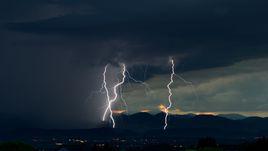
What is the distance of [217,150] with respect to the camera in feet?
439

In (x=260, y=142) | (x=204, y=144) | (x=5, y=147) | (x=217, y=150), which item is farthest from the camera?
(x=204, y=144)

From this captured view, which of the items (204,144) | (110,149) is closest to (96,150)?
(110,149)

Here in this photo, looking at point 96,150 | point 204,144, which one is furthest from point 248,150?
point 96,150

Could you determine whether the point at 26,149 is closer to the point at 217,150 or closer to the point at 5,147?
the point at 5,147

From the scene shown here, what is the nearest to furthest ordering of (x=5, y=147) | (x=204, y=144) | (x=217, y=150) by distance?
1. (x=5, y=147)
2. (x=217, y=150)
3. (x=204, y=144)

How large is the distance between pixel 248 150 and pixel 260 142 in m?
3.45

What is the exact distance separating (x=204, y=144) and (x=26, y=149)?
65.3 metres

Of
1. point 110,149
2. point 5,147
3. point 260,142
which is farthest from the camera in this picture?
point 110,149

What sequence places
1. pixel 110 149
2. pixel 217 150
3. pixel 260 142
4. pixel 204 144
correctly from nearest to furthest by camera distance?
pixel 217 150, pixel 260 142, pixel 110 149, pixel 204 144

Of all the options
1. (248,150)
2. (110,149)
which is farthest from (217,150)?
(110,149)

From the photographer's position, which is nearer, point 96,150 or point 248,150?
point 248,150

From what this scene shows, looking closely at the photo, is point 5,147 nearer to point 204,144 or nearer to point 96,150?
point 96,150

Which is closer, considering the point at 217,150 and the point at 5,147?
the point at 5,147

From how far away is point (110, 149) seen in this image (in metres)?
160
